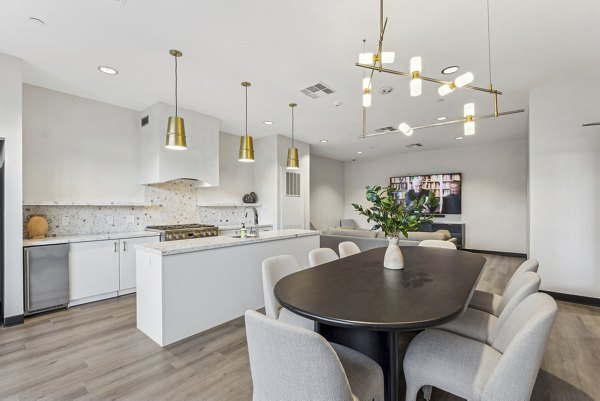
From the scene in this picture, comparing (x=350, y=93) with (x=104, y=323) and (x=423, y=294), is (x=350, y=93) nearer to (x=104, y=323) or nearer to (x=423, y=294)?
(x=423, y=294)

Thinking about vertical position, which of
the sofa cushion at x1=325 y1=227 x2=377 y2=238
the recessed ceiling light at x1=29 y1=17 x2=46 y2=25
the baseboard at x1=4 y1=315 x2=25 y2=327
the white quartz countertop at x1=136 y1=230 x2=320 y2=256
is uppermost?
the recessed ceiling light at x1=29 y1=17 x2=46 y2=25

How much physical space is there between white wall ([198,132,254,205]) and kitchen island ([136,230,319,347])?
276cm

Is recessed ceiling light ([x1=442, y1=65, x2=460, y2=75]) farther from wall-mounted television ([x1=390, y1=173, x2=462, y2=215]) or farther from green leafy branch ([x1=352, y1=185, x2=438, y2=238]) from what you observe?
wall-mounted television ([x1=390, y1=173, x2=462, y2=215])

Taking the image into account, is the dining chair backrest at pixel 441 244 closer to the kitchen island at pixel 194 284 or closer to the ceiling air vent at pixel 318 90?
the kitchen island at pixel 194 284

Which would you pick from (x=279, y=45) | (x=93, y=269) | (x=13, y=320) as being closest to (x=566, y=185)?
(x=279, y=45)

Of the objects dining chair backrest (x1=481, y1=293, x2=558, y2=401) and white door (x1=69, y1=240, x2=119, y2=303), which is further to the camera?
white door (x1=69, y1=240, x2=119, y2=303)

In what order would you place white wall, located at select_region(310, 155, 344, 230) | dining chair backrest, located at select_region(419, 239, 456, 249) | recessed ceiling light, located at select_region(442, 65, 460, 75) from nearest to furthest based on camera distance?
recessed ceiling light, located at select_region(442, 65, 460, 75)
dining chair backrest, located at select_region(419, 239, 456, 249)
white wall, located at select_region(310, 155, 344, 230)

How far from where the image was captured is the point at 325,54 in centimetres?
287

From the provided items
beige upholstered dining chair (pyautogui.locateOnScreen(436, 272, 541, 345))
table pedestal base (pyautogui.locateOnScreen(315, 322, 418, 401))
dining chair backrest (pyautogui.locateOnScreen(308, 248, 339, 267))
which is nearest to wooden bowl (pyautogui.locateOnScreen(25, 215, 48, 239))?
dining chair backrest (pyautogui.locateOnScreen(308, 248, 339, 267))

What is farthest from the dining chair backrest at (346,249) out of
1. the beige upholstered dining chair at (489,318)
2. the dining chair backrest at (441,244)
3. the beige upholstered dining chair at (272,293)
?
the beige upholstered dining chair at (489,318)

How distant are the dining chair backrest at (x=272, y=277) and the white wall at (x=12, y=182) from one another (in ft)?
9.40

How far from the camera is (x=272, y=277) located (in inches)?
80.9

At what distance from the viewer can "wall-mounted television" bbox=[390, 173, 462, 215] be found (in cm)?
746

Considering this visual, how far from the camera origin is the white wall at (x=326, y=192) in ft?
27.8
